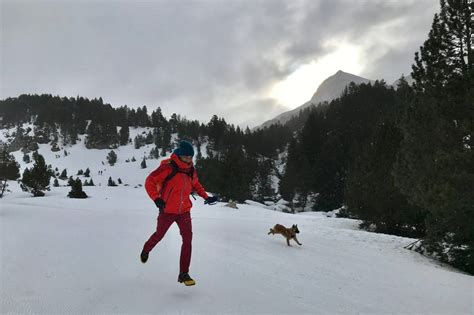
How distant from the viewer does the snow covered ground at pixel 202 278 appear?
432 cm

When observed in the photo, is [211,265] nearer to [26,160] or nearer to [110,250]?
[110,250]

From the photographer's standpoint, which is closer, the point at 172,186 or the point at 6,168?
the point at 172,186

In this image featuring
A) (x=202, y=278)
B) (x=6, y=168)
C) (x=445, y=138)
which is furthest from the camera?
(x=6, y=168)

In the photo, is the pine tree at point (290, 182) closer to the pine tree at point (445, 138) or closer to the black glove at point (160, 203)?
the pine tree at point (445, 138)

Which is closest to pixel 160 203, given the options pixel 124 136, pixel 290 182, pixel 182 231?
pixel 182 231

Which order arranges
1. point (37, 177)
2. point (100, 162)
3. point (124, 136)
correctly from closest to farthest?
point (37, 177)
point (100, 162)
point (124, 136)

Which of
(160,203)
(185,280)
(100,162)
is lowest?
(185,280)

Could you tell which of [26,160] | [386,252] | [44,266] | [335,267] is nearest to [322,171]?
[386,252]

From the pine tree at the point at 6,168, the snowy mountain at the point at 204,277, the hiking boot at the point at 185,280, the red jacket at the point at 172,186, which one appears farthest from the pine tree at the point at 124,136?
the hiking boot at the point at 185,280

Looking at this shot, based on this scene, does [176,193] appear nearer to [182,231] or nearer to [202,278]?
[182,231]

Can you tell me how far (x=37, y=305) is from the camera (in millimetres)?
3938

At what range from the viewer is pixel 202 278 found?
5539 mm

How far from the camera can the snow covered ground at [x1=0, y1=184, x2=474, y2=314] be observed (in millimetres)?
4316

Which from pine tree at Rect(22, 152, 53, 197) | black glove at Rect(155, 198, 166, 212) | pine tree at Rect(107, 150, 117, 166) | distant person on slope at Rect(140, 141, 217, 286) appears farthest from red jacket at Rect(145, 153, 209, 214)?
pine tree at Rect(107, 150, 117, 166)
